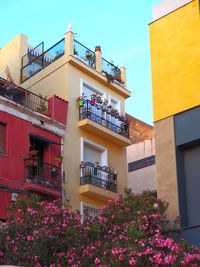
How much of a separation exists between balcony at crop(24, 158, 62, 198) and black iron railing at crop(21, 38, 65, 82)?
5.97 metres

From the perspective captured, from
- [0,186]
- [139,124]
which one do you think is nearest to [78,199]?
[0,186]

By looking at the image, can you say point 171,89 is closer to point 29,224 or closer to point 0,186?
point 29,224

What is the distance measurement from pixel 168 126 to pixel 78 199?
410 inches

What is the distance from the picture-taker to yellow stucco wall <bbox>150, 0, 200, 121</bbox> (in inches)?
576

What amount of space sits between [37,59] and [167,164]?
15406mm

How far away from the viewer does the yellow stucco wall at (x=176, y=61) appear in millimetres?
14641

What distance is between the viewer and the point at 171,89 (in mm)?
15039

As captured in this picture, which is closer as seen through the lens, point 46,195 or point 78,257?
point 78,257

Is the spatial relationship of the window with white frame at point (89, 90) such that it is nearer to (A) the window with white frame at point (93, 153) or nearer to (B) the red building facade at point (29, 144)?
(B) the red building facade at point (29, 144)

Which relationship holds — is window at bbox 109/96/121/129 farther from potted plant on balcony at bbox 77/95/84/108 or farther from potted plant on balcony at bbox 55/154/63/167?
potted plant on balcony at bbox 55/154/63/167

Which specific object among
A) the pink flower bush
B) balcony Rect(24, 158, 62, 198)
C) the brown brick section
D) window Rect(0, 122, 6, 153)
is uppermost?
the brown brick section

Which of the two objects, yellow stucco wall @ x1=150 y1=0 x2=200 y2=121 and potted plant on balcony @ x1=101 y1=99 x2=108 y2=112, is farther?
potted plant on balcony @ x1=101 y1=99 x2=108 y2=112

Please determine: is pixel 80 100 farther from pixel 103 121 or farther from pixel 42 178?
pixel 42 178

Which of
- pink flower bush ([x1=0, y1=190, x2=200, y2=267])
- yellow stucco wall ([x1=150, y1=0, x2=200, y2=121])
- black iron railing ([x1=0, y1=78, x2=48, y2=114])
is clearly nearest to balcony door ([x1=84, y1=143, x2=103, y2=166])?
black iron railing ([x1=0, y1=78, x2=48, y2=114])
